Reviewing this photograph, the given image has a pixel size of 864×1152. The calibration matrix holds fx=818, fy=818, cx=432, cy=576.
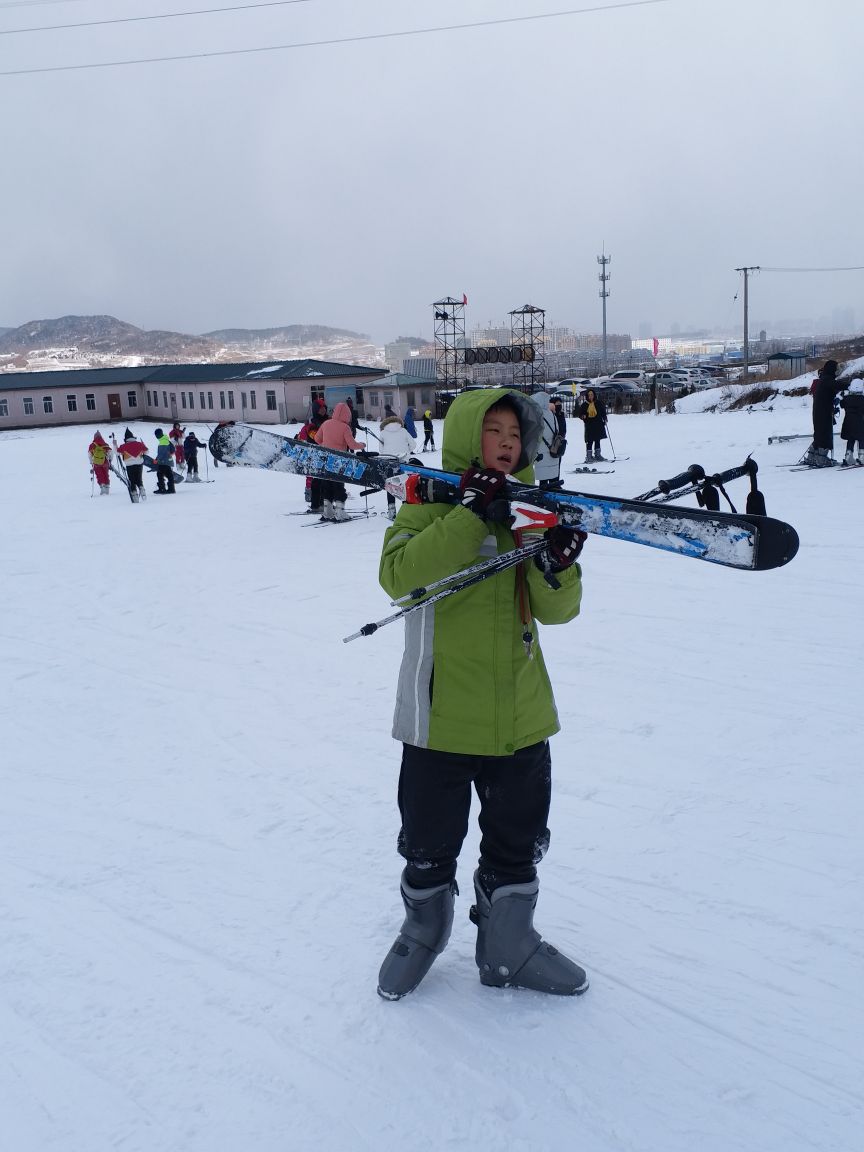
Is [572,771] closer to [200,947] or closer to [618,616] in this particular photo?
[200,947]

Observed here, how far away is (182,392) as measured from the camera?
48875mm

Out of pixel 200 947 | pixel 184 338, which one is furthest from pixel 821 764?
pixel 184 338

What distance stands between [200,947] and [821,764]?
9.48 feet

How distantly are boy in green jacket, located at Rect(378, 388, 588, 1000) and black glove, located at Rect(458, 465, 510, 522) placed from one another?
0.06 feet

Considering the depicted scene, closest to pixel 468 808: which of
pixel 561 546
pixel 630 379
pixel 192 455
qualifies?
pixel 561 546

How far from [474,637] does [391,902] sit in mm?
1230

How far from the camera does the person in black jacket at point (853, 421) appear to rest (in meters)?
12.4

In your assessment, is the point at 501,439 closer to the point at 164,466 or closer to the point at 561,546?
the point at 561,546

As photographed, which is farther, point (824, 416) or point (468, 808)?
point (824, 416)

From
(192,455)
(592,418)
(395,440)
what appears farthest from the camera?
(192,455)

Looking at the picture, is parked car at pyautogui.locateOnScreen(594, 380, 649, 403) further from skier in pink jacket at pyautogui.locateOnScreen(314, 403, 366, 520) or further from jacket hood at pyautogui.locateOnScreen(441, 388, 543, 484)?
jacket hood at pyautogui.locateOnScreen(441, 388, 543, 484)

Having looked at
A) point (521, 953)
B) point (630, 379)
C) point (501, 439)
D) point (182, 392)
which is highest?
point (182, 392)

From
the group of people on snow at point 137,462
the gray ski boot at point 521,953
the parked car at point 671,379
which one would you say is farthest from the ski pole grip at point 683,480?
the parked car at point 671,379

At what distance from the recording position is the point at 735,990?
2.54m
